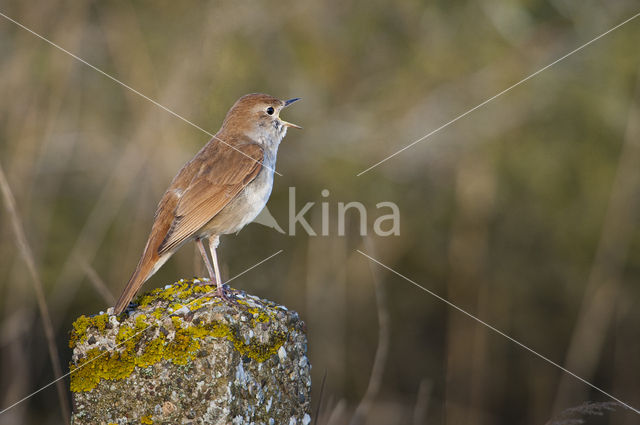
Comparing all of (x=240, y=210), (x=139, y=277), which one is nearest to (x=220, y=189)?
(x=240, y=210)

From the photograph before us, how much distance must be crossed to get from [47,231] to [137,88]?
5.67ft

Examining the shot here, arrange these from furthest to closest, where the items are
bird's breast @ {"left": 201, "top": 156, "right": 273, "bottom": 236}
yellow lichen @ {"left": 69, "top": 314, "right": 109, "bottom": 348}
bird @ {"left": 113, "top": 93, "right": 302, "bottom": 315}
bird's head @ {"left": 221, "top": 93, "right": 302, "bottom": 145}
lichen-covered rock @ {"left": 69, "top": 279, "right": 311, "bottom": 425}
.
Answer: bird's head @ {"left": 221, "top": 93, "right": 302, "bottom": 145} → bird's breast @ {"left": 201, "top": 156, "right": 273, "bottom": 236} → bird @ {"left": 113, "top": 93, "right": 302, "bottom": 315} → yellow lichen @ {"left": 69, "top": 314, "right": 109, "bottom": 348} → lichen-covered rock @ {"left": 69, "top": 279, "right": 311, "bottom": 425}

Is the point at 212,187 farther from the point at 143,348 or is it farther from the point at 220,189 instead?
the point at 143,348

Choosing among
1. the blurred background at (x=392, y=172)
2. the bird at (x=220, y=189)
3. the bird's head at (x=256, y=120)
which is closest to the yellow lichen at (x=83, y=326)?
the bird at (x=220, y=189)

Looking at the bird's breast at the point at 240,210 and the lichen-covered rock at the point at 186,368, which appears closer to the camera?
the lichen-covered rock at the point at 186,368

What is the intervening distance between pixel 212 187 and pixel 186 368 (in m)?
1.63

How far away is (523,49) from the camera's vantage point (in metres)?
7.12

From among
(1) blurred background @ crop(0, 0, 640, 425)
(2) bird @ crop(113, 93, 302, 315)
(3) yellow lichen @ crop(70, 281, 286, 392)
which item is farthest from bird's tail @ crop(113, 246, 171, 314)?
(1) blurred background @ crop(0, 0, 640, 425)

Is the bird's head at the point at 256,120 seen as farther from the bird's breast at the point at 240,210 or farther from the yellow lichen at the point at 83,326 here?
the yellow lichen at the point at 83,326

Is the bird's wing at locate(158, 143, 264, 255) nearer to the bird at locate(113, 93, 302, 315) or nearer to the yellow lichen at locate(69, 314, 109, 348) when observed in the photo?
the bird at locate(113, 93, 302, 315)

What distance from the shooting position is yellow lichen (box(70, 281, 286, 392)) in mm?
2717

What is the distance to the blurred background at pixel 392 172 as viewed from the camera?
673 centimetres

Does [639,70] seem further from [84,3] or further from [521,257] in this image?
[84,3]

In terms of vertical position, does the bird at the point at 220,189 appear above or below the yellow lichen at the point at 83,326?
above
